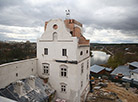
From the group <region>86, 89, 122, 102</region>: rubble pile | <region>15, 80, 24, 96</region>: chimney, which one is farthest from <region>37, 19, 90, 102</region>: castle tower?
<region>15, 80, 24, 96</region>: chimney

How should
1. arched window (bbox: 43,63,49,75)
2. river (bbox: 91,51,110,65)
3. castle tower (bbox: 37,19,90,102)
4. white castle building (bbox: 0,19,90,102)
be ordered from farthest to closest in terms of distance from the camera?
river (bbox: 91,51,110,65) → arched window (bbox: 43,63,49,75) → castle tower (bbox: 37,19,90,102) → white castle building (bbox: 0,19,90,102)

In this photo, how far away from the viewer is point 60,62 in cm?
1413

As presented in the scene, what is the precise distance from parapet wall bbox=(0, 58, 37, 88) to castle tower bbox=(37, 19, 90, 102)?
1644 millimetres

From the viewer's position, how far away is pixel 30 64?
46.7 ft

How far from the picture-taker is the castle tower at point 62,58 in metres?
13.5

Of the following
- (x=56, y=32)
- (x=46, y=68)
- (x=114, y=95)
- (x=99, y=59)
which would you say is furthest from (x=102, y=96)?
(x=99, y=59)

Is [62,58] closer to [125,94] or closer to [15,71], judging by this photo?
[15,71]

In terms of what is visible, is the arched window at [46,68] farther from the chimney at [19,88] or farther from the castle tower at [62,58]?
the chimney at [19,88]

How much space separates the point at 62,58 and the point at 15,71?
5.80m

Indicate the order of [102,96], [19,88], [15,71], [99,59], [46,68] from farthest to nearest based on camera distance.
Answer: [99,59] < [102,96] < [46,68] < [15,71] < [19,88]

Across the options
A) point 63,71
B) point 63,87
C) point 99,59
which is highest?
point 63,71

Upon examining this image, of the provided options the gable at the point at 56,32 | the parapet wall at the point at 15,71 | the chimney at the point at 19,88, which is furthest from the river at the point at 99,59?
the chimney at the point at 19,88

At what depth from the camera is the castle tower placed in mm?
13477

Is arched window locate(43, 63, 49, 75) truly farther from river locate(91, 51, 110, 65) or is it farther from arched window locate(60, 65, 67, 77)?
river locate(91, 51, 110, 65)
